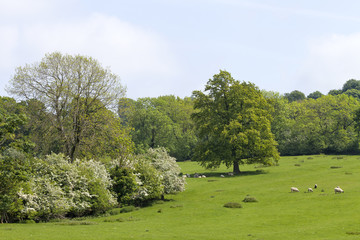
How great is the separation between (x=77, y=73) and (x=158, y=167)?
18.7 m

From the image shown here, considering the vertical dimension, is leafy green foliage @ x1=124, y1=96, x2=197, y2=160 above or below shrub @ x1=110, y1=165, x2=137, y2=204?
above

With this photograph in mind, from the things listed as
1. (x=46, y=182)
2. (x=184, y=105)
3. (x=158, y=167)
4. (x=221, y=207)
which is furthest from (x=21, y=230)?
(x=184, y=105)

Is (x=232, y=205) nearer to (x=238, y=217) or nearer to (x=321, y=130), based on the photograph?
(x=238, y=217)

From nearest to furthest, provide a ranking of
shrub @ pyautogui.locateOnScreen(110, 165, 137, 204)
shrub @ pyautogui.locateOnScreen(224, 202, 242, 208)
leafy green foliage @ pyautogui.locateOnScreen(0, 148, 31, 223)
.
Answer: leafy green foliage @ pyautogui.locateOnScreen(0, 148, 31, 223) < shrub @ pyautogui.locateOnScreen(224, 202, 242, 208) < shrub @ pyautogui.locateOnScreen(110, 165, 137, 204)

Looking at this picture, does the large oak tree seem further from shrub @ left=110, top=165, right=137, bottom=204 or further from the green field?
shrub @ left=110, top=165, right=137, bottom=204

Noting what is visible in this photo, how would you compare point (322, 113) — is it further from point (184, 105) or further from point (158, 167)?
point (158, 167)

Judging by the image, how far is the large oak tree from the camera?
7350cm

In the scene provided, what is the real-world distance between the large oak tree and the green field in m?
9.89

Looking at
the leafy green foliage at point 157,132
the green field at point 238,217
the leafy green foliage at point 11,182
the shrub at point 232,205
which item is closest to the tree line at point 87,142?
the leafy green foliage at point 11,182

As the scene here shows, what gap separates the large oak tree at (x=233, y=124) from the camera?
7350 centimetres

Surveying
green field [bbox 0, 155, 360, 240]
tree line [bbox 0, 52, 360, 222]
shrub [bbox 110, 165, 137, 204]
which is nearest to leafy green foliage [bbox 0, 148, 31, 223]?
tree line [bbox 0, 52, 360, 222]

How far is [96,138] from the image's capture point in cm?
5328

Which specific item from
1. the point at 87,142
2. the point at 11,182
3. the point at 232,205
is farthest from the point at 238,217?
the point at 87,142

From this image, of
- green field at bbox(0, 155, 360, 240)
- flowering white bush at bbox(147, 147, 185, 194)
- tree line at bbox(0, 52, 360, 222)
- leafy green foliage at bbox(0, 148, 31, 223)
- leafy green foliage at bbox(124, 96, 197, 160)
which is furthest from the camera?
leafy green foliage at bbox(124, 96, 197, 160)
